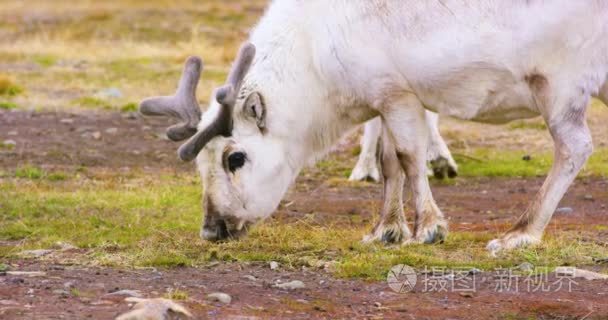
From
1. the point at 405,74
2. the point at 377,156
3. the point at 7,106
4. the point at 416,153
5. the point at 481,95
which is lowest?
the point at 377,156

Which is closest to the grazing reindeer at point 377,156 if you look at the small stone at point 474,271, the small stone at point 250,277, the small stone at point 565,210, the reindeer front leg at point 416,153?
the small stone at point 565,210

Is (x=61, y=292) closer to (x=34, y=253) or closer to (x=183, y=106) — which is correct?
(x=34, y=253)

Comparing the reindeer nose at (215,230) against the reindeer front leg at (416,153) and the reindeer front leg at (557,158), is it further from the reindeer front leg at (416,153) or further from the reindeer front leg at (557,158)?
the reindeer front leg at (557,158)

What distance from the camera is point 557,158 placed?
943 centimetres

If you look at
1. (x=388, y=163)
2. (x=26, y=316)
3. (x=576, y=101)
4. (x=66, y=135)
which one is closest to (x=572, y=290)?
(x=576, y=101)

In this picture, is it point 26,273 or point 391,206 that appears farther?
point 391,206

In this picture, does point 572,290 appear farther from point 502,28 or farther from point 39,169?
point 39,169

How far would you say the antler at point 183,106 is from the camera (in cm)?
959

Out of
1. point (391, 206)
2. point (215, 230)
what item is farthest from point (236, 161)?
point (391, 206)

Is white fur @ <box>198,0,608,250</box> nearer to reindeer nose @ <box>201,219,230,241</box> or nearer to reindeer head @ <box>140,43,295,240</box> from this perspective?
reindeer head @ <box>140,43,295,240</box>

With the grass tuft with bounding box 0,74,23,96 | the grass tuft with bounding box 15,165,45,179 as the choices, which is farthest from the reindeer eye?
the grass tuft with bounding box 0,74,23,96

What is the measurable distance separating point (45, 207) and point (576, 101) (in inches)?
186

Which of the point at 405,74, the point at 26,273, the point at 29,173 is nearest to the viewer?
the point at 26,273

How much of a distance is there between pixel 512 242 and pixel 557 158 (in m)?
0.68
